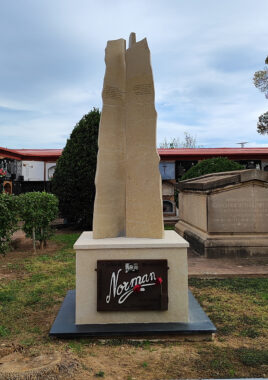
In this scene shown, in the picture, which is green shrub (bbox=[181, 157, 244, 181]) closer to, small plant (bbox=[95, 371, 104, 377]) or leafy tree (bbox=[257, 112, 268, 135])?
leafy tree (bbox=[257, 112, 268, 135])

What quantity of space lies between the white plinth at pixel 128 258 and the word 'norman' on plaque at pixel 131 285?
76 mm

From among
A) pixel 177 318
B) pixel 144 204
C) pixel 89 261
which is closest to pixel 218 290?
pixel 177 318

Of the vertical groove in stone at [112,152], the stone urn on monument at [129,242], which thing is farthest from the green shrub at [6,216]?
the vertical groove in stone at [112,152]

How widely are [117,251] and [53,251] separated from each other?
21.5 ft

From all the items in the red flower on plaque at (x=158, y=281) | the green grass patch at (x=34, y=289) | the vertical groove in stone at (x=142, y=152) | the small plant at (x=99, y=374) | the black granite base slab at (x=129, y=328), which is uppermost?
the vertical groove in stone at (x=142, y=152)

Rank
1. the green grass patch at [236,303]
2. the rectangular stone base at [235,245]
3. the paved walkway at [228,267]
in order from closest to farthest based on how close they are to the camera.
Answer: the green grass patch at [236,303] < the paved walkway at [228,267] < the rectangular stone base at [235,245]

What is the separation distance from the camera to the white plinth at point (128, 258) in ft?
14.1

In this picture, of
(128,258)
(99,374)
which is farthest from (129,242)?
(99,374)

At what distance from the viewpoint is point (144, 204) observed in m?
4.82

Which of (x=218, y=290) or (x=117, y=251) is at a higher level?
(x=117, y=251)

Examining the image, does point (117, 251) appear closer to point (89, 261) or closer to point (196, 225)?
point (89, 261)

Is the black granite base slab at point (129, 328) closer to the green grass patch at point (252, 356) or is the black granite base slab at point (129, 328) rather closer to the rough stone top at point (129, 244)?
the green grass patch at point (252, 356)

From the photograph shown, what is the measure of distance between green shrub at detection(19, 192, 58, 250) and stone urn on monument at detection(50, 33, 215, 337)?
5.19 meters

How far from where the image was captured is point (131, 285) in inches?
169
